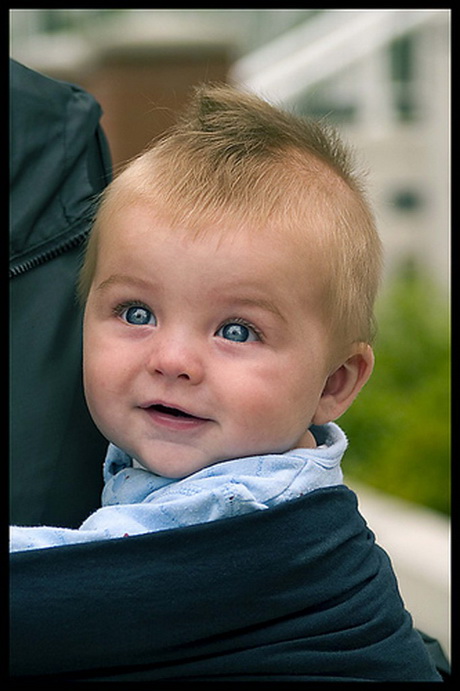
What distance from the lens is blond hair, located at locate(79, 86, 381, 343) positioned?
1707mm

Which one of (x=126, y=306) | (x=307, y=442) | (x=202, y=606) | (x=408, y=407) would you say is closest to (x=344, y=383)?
(x=307, y=442)

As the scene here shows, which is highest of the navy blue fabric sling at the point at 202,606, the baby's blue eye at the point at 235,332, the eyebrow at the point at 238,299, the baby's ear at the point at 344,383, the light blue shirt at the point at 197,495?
the eyebrow at the point at 238,299

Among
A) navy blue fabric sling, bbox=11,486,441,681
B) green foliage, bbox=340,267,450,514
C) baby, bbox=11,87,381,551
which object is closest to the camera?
navy blue fabric sling, bbox=11,486,441,681

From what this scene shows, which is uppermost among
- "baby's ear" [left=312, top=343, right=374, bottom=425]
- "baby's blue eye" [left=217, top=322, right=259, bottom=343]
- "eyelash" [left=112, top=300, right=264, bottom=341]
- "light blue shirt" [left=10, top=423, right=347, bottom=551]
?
"eyelash" [left=112, top=300, right=264, bottom=341]

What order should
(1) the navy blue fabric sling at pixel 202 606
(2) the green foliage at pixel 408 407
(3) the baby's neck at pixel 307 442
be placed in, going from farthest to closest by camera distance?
(2) the green foliage at pixel 408 407
(3) the baby's neck at pixel 307 442
(1) the navy blue fabric sling at pixel 202 606

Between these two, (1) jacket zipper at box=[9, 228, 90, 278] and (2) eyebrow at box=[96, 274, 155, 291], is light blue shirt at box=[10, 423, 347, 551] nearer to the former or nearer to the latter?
(2) eyebrow at box=[96, 274, 155, 291]

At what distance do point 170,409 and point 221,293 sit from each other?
192 millimetres

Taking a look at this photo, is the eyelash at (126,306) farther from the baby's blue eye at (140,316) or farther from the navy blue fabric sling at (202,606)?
the navy blue fabric sling at (202,606)

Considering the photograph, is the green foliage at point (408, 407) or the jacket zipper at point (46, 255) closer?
the jacket zipper at point (46, 255)

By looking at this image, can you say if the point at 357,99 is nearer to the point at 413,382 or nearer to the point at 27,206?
the point at 413,382

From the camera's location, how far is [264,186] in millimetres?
1724

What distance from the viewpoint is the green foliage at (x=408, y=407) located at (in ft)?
15.9

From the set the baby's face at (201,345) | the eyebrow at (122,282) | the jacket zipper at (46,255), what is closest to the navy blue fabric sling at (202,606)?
the baby's face at (201,345)

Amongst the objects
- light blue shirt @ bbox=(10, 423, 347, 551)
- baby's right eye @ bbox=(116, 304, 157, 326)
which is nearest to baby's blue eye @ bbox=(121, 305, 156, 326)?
baby's right eye @ bbox=(116, 304, 157, 326)
